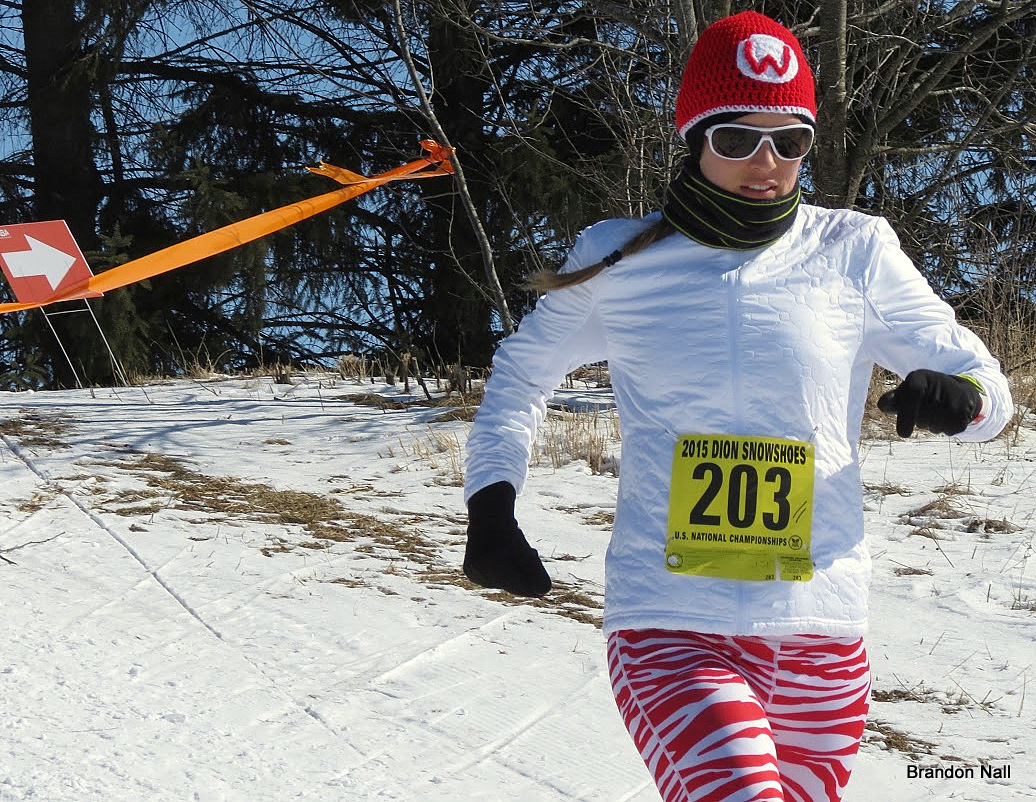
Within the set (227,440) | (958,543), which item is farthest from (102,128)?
(958,543)

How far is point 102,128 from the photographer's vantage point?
1403 centimetres

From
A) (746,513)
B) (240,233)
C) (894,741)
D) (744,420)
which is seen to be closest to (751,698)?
(746,513)

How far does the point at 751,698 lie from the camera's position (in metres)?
1.83

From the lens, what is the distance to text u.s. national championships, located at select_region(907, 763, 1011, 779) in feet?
10.3

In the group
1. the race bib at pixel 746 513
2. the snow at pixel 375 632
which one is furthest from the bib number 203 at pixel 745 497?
the snow at pixel 375 632

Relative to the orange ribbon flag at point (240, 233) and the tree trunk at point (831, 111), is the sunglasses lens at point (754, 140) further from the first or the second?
the orange ribbon flag at point (240, 233)

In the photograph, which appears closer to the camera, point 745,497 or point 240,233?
point 745,497

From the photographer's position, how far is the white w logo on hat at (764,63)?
2.04m

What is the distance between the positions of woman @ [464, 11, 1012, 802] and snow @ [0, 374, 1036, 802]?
1217 mm

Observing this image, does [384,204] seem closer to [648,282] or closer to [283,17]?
[283,17]

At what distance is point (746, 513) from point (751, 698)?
0.94ft

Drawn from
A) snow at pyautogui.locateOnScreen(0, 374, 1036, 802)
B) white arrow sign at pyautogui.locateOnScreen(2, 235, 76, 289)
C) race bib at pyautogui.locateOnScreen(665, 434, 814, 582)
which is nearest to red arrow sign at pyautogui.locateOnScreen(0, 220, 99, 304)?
white arrow sign at pyautogui.locateOnScreen(2, 235, 76, 289)

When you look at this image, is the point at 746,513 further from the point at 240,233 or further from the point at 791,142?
the point at 240,233

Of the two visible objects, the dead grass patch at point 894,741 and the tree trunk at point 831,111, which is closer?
the dead grass patch at point 894,741
